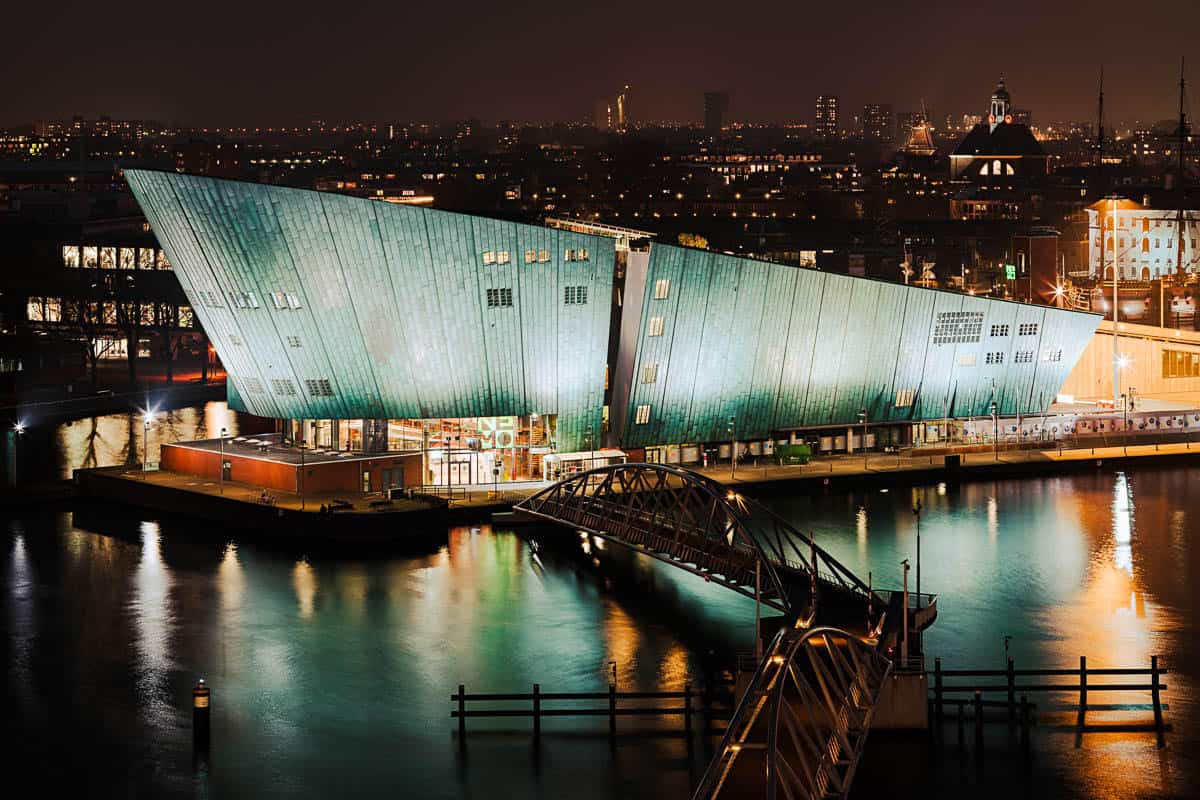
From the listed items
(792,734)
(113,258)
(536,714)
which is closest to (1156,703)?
(536,714)

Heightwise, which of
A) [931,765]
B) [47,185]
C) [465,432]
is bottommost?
[931,765]

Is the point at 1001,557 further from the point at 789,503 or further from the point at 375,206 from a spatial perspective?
the point at 375,206

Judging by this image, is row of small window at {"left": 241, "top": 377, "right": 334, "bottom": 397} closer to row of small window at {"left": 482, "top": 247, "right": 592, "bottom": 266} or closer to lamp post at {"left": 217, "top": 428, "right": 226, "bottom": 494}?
lamp post at {"left": 217, "top": 428, "right": 226, "bottom": 494}

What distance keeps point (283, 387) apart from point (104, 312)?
47713 millimetres

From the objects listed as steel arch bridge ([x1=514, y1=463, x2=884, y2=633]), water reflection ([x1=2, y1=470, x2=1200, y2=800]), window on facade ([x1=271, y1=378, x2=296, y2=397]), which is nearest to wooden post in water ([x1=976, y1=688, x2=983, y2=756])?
water reflection ([x1=2, y1=470, x2=1200, y2=800])

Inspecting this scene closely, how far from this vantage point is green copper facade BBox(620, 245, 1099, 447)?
6341 centimetres

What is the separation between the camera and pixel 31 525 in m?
58.1

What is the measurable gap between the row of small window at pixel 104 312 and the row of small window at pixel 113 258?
6631mm

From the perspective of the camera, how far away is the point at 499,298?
2377 inches

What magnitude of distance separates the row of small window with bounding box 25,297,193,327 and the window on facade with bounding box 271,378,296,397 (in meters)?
35.8

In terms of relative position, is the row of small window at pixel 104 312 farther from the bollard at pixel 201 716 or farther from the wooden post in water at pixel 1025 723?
the wooden post in water at pixel 1025 723

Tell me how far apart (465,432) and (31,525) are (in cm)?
1379

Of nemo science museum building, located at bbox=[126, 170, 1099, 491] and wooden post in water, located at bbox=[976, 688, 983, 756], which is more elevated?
nemo science museum building, located at bbox=[126, 170, 1099, 491]

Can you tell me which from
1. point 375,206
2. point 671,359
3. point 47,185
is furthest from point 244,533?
point 47,185
